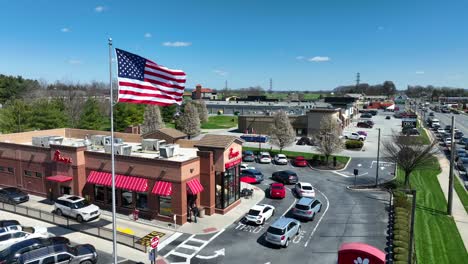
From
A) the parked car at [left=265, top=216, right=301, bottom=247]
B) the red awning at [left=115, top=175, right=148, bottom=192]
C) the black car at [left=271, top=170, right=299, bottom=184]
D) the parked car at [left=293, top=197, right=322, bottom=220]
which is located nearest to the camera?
the parked car at [left=265, top=216, right=301, bottom=247]

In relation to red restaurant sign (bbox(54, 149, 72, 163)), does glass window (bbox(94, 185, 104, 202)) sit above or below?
below

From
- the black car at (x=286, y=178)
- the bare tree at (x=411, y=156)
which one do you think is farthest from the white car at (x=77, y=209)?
the bare tree at (x=411, y=156)

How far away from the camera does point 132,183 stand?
28.7 metres

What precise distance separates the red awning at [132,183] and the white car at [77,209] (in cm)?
280

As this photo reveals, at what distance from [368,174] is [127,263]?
35.7 meters

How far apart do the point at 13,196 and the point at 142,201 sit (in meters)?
13.7

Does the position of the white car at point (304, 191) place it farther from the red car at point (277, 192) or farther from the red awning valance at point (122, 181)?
the red awning valance at point (122, 181)

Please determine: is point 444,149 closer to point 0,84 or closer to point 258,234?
point 258,234

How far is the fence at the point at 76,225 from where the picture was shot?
23.1 meters

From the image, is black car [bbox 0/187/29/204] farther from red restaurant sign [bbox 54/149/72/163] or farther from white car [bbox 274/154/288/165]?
white car [bbox 274/154/288/165]

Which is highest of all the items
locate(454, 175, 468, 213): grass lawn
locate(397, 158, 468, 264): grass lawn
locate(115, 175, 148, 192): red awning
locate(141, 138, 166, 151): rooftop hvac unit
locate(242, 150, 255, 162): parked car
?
locate(141, 138, 166, 151): rooftop hvac unit

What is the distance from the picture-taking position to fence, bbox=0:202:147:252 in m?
23.1

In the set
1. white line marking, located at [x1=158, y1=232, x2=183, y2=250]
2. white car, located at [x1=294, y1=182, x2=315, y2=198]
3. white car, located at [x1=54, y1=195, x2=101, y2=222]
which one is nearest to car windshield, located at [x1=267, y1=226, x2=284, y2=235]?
white line marking, located at [x1=158, y1=232, x2=183, y2=250]

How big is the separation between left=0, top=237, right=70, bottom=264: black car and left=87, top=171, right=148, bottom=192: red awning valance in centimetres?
718
